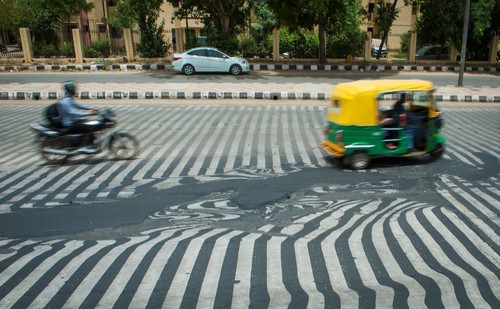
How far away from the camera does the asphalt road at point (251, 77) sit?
21.6m

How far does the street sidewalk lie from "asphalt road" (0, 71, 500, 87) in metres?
1.48

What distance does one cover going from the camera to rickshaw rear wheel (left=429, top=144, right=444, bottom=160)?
872 cm

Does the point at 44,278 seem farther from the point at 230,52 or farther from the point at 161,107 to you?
the point at 230,52

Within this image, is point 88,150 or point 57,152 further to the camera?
point 88,150

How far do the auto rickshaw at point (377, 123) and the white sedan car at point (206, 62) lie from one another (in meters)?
15.9

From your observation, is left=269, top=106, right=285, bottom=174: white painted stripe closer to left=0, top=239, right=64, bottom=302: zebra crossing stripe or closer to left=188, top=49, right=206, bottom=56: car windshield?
left=0, top=239, right=64, bottom=302: zebra crossing stripe

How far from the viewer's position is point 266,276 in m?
4.43

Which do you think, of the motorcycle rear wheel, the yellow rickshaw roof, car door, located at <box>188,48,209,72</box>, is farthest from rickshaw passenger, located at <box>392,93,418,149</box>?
car door, located at <box>188,48,209,72</box>

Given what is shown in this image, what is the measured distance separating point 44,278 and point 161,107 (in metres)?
11.6

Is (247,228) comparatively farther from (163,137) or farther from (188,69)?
(188,69)

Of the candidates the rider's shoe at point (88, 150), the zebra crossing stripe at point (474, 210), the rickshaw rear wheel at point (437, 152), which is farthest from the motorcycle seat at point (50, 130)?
the rickshaw rear wheel at point (437, 152)

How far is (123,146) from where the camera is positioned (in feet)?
29.7

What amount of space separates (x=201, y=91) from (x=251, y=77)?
18.2ft

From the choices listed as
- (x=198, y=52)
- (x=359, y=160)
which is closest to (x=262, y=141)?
(x=359, y=160)
